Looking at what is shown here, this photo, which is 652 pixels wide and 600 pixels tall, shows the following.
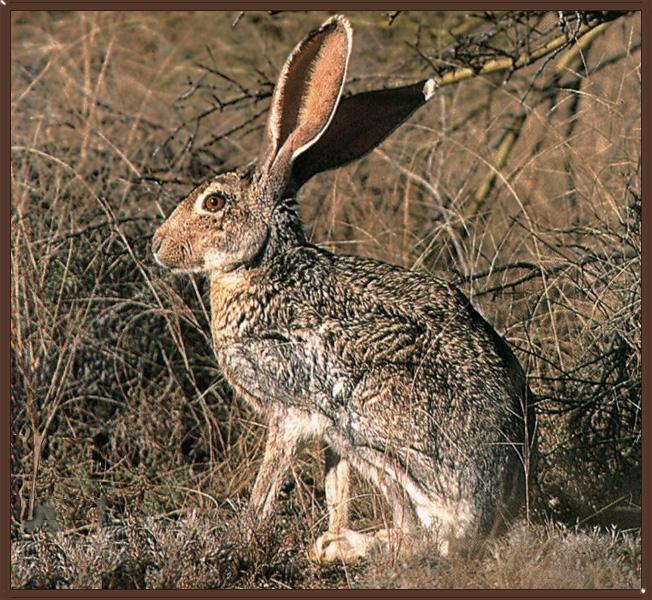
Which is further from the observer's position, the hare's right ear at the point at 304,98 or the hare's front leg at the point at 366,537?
the hare's right ear at the point at 304,98

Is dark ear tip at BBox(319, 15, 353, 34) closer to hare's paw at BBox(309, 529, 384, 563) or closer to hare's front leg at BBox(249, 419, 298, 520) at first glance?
hare's front leg at BBox(249, 419, 298, 520)

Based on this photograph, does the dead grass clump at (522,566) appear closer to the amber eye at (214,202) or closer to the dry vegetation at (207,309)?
the dry vegetation at (207,309)

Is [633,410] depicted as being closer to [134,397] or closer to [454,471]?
[454,471]

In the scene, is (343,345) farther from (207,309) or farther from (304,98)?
(207,309)

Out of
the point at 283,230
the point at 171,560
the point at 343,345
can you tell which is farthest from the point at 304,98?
the point at 171,560

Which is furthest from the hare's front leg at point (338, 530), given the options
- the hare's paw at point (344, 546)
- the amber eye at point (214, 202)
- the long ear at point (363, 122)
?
the long ear at point (363, 122)

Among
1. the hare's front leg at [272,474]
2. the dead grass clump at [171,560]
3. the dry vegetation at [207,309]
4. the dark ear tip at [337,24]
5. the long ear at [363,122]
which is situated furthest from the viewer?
the long ear at [363,122]
